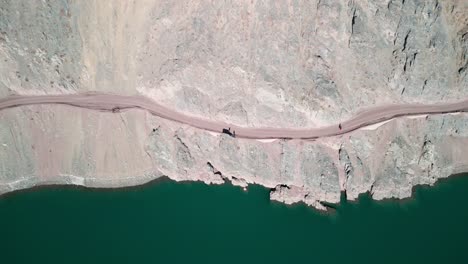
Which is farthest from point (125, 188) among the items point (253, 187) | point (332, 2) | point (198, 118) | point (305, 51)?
point (332, 2)

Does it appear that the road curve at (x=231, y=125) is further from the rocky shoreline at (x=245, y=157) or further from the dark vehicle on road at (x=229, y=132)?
the rocky shoreline at (x=245, y=157)

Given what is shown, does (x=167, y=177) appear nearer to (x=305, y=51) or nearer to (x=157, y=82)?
(x=157, y=82)

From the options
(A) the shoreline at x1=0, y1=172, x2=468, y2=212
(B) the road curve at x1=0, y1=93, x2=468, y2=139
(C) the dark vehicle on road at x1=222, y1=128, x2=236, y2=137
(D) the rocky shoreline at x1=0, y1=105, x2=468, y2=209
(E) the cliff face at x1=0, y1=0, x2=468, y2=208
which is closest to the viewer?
(E) the cliff face at x1=0, y1=0, x2=468, y2=208

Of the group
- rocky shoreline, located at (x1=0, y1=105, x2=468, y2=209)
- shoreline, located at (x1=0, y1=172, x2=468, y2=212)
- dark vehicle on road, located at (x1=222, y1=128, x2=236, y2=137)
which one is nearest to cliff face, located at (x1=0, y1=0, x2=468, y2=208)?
rocky shoreline, located at (x1=0, y1=105, x2=468, y2=209)

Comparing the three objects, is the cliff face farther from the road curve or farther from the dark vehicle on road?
the road curve

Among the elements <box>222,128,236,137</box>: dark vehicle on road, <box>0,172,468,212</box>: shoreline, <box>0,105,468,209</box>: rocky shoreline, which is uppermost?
<box>222,128,236,137</box>: dark vehicle on road

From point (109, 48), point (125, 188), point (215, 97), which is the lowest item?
point (125, 188)

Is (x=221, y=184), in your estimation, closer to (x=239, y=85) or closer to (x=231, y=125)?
(x=231, y=125)
